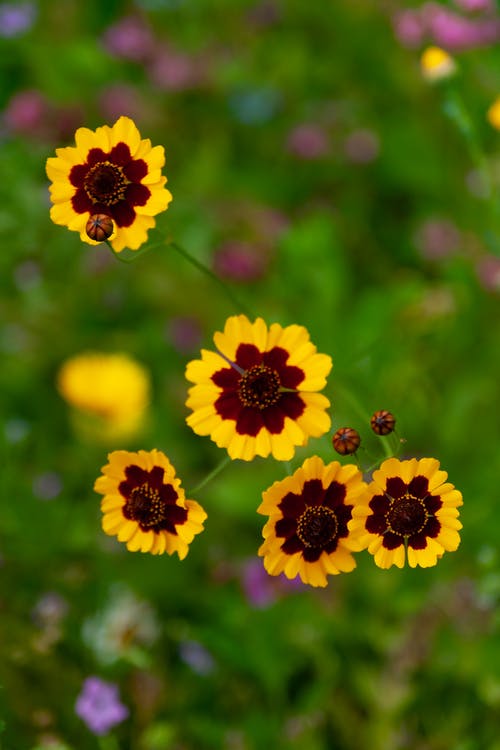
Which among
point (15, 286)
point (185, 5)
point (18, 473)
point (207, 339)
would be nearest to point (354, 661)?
point (18, 473)

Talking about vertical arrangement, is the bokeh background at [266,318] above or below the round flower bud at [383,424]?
above

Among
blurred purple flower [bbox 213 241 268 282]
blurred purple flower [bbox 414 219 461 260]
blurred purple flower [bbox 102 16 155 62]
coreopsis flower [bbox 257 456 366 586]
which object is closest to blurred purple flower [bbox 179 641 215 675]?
coreopsis flower [bbox 257 456 366 586]

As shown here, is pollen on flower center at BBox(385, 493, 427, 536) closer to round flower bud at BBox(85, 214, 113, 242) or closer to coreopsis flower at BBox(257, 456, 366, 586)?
coreopsis flower at BBox(257, 456, 366, 586)

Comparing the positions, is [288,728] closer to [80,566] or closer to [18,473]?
[80,566]

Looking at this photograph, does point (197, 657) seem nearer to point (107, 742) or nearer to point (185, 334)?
point (107, 742)

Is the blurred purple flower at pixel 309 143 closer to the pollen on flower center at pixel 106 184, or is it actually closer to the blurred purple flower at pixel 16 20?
the blurred purple flower at pixel 16 20

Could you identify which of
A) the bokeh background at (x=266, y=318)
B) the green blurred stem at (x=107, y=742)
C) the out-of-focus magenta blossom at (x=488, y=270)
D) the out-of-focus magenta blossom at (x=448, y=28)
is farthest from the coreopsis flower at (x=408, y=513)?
the out-of-focus magenta blossom at (x=448, y=28)
